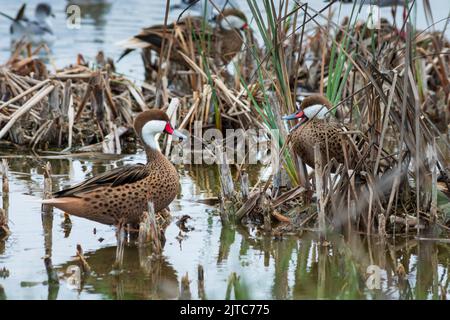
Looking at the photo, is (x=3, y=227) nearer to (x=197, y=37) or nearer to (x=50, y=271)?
(x=50, y=271)

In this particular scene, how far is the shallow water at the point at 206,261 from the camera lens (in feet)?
16.5

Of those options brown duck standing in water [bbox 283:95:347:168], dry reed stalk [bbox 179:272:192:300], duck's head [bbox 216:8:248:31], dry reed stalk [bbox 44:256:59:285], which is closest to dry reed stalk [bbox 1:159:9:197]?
dry reed stalk [bbox 44:256:59:285]

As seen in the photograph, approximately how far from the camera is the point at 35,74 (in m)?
9.67

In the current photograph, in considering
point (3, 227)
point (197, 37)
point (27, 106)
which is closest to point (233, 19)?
point (197, 37)

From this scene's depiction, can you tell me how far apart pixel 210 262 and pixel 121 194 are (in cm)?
82

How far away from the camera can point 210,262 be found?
5617 mm

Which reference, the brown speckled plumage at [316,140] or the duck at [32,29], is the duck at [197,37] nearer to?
the duck at [32,29]

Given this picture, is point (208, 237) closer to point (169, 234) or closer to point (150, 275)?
point (169, 234)

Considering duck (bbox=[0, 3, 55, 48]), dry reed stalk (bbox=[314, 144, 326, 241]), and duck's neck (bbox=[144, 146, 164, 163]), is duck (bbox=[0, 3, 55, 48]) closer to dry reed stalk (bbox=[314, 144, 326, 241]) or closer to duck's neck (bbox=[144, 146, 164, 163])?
duck's neck (bbox=[144, 146, 164, 163])

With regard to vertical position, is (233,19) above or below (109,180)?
above

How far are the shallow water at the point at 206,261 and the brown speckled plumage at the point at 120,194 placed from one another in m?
0.21

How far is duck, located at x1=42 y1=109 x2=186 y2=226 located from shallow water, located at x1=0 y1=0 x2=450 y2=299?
0.21 metres
